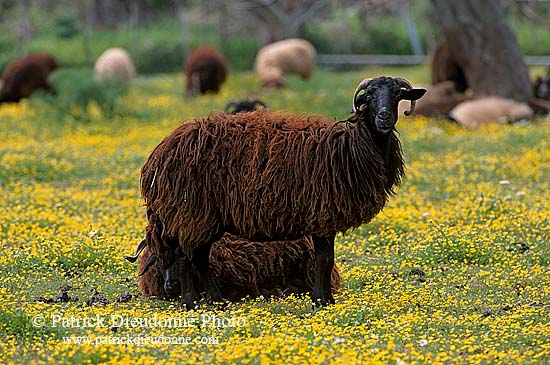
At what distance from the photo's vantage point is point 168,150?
764cm

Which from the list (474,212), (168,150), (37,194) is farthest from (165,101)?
(168,150)

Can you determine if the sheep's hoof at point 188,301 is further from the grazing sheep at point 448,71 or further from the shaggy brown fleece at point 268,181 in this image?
the grazing sheep at point 448,71

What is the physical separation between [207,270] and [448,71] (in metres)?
15.2

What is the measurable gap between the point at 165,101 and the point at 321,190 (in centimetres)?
1581

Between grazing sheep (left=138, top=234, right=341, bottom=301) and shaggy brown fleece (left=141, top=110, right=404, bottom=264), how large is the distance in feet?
1.52

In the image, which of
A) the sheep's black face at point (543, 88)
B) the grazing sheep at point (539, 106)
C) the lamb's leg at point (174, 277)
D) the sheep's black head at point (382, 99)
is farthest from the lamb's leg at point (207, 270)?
the sheep's black face at point (543, 88)

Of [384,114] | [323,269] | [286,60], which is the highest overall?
[384,114]

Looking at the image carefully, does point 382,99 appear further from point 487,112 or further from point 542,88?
point 542,88

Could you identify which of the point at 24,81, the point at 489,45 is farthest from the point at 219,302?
the point at 24,81

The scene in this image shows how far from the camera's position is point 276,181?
24.3 feet

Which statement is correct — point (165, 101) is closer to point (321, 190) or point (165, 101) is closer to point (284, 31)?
point (284, 31)

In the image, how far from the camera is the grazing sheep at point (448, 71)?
2169cm

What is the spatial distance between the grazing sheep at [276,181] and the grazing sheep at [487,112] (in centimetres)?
1037

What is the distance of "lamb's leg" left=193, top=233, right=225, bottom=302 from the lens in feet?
25.1
